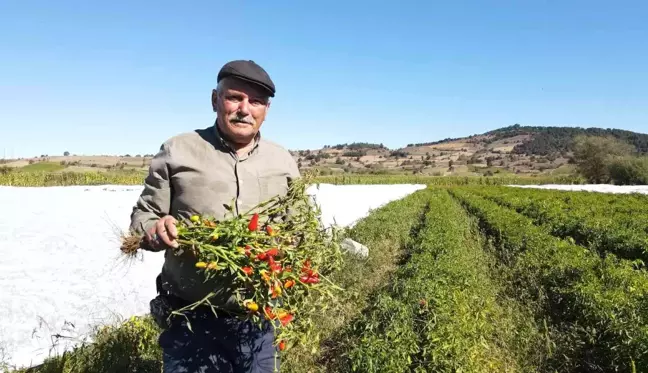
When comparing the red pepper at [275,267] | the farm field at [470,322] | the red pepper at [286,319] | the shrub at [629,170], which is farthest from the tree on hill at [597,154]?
the red pepper at [275,267]

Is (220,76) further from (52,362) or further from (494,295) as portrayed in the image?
(494,295)

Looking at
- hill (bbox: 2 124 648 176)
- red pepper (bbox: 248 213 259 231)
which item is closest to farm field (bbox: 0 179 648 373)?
red pepper (bbox: 248 213 259 231)

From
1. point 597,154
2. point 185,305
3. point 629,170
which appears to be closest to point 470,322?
point 185,305

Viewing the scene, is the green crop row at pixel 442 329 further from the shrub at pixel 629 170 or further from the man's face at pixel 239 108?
the shrub at pixel 629 170

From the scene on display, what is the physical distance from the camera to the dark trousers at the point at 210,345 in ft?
7.92

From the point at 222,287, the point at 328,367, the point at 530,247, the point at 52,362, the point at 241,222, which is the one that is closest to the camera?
the point at 241,222

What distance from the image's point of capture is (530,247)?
402 inches

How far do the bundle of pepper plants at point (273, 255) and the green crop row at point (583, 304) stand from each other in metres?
3.01

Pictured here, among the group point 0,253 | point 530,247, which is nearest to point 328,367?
point 0,253

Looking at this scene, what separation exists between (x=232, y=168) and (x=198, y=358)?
106 cm

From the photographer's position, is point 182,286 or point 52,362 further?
point 52,362

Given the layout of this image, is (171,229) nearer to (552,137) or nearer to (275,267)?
(275,267)

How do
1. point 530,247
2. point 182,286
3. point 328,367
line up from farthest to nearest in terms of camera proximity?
point 530,247 → point 328,367 → point 182,286

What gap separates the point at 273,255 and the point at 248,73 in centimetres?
97
